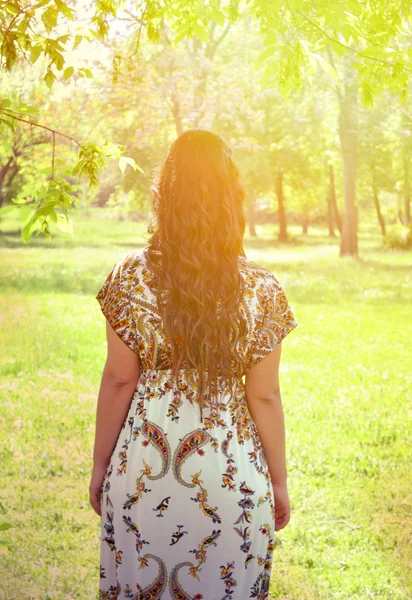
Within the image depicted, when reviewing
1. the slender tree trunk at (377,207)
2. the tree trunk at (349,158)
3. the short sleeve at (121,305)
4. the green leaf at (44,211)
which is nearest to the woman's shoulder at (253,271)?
the short sleeve at (121,305)

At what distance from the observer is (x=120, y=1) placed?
3.29m

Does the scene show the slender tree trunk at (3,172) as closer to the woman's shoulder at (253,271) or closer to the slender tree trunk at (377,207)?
the slender tree trunk at (377,207)

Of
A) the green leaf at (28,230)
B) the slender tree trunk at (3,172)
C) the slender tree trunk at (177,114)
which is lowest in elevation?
the green leaf at (28,230)

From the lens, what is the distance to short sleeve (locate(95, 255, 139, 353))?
1.80 m

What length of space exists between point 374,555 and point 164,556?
251cm

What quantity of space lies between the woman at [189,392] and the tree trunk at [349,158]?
12.1m

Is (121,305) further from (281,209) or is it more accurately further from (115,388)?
(281,209)

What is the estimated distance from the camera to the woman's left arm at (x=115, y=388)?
1.83m

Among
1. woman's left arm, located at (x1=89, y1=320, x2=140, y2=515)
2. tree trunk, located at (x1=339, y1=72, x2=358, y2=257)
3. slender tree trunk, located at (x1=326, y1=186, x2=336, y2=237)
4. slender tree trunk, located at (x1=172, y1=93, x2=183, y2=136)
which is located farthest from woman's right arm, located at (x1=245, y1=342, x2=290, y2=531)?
slender tree trunk, located at (x1=326, y1=186, x2=336, y2=237)

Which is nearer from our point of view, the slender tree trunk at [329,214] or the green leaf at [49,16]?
the green leaf at [49,16]

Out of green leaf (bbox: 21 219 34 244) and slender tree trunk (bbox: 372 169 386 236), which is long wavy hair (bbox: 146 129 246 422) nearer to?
green leaf (bbox: 21 219 34 244)

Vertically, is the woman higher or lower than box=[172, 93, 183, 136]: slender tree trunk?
lower

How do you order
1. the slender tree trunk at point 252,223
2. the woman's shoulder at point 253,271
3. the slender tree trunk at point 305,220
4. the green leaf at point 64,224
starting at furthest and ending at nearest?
1. the slender tree trunk at point 252,223
2. the slender tree trunk at point 305,220
3. the green leaf at point 64,224
4. the woman's shoulder at point 253,271

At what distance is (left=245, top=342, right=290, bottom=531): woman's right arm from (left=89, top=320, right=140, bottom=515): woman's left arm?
311 millimetres
